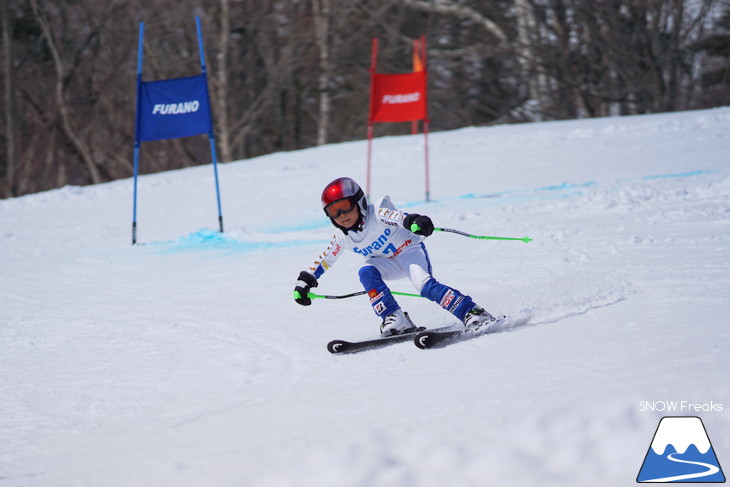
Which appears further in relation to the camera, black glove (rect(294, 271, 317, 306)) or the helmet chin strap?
black glove (rect(294, 271, 317, 306))

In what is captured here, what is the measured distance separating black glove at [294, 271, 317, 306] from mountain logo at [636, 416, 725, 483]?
2386 millimetres

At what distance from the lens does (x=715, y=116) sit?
14.4 meters

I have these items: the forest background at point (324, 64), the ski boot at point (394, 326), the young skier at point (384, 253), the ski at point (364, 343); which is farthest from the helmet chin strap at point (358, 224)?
the forest background at point (324, 64)

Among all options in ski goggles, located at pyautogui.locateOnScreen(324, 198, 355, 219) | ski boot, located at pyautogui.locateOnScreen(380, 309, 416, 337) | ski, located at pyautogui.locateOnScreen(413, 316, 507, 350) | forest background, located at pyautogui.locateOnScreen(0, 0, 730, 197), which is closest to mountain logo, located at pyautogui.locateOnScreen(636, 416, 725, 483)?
ski, located at pyautogui.locateOnScreen(413, 316, 507, 350)

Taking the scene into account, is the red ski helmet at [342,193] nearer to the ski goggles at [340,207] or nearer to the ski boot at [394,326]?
the ski goggles at [340,207]

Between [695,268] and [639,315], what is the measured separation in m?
1.39

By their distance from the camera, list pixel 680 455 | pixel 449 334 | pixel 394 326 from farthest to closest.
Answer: pixel 394 326, pixel 449 334, pixel 680 455

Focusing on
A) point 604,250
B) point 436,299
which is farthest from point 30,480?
point 604,250

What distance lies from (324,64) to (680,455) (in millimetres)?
21953

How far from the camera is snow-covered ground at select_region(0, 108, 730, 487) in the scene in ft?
9.97

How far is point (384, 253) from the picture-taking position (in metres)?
4.88

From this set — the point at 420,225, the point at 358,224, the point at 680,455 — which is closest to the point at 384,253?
the point at 358,224

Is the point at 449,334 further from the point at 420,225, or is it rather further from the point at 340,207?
the point at 340,207

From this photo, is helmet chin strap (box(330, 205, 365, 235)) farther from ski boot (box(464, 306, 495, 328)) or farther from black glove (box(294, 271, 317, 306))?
ski boot (box(464, 306, 495, 328))
